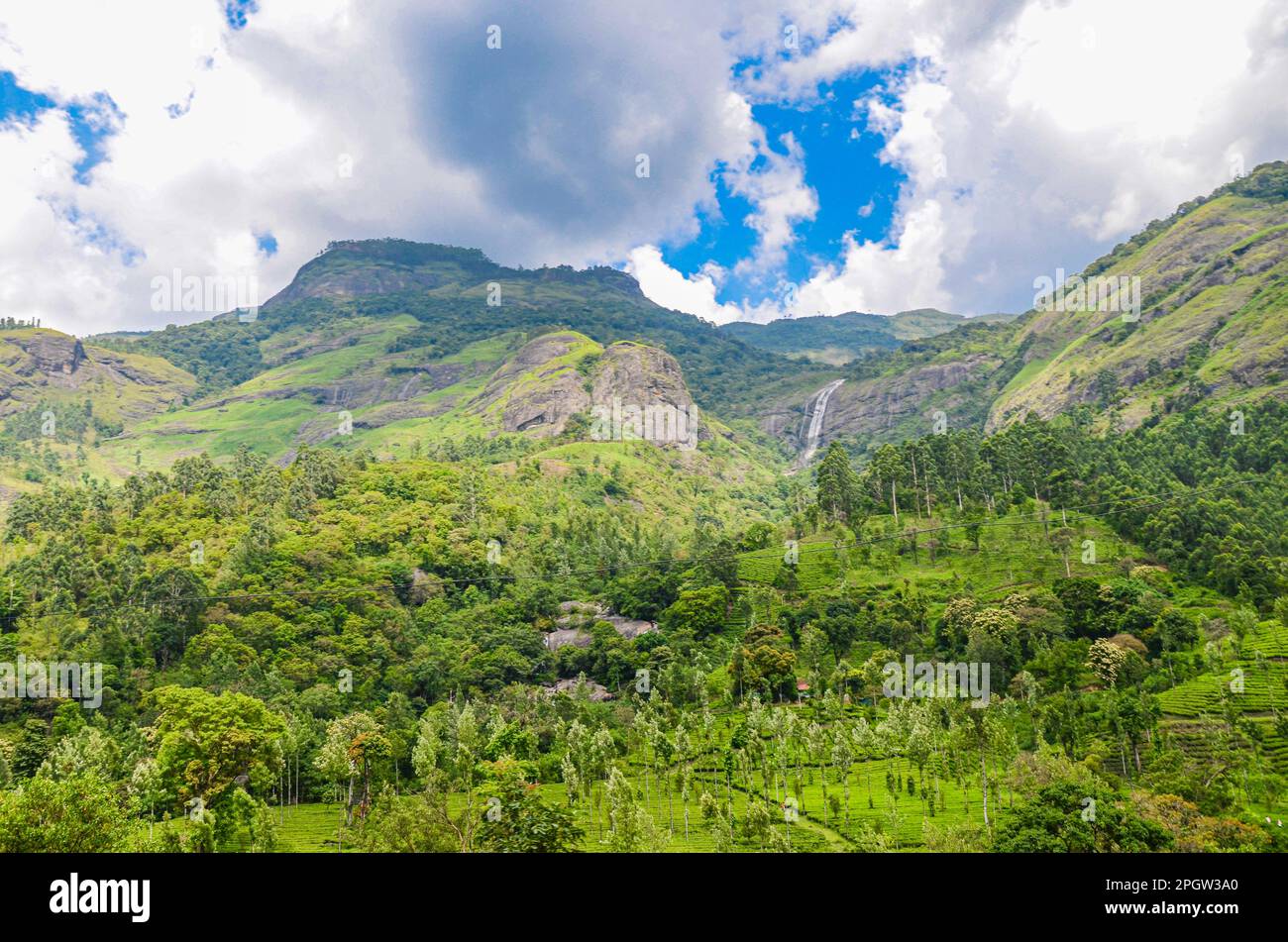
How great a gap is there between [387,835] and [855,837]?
85.9 ft

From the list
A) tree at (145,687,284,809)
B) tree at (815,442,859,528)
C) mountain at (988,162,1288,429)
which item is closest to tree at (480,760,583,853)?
tree at (145,687,284,809)

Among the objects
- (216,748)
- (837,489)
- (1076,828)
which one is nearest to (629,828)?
(1076,828)

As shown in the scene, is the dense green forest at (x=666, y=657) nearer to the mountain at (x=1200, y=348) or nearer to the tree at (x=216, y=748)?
the tree at (x=216, y=748)

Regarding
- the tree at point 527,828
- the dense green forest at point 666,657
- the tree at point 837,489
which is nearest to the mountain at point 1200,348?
the dense green forest at point 666,657

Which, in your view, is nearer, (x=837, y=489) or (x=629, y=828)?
(x=629, y=828)

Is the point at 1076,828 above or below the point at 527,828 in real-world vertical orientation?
below

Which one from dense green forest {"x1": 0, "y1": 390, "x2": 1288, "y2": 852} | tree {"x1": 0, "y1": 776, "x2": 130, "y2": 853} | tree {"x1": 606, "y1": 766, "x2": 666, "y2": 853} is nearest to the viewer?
tree {"x1": 0, "y1": 776, "x2": 130, "y2": 853}

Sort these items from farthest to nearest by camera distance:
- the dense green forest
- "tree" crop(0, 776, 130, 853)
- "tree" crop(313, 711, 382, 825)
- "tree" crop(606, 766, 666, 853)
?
1. "tree" crop(313, 711, 382, 825)
2. the dense green forest
3. "tree" crop(606, 766, 666, 853)
4. "tree" crop(0, 776, 130, 853)

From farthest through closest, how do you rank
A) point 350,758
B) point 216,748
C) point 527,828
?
1. point 350,758
2. point 216,748
3. point 527,828

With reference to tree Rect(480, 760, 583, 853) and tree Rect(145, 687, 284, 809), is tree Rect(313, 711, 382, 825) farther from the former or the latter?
tree Rect(480, 760, 583, 853)

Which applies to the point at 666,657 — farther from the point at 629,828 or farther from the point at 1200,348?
the point at 1200,348
